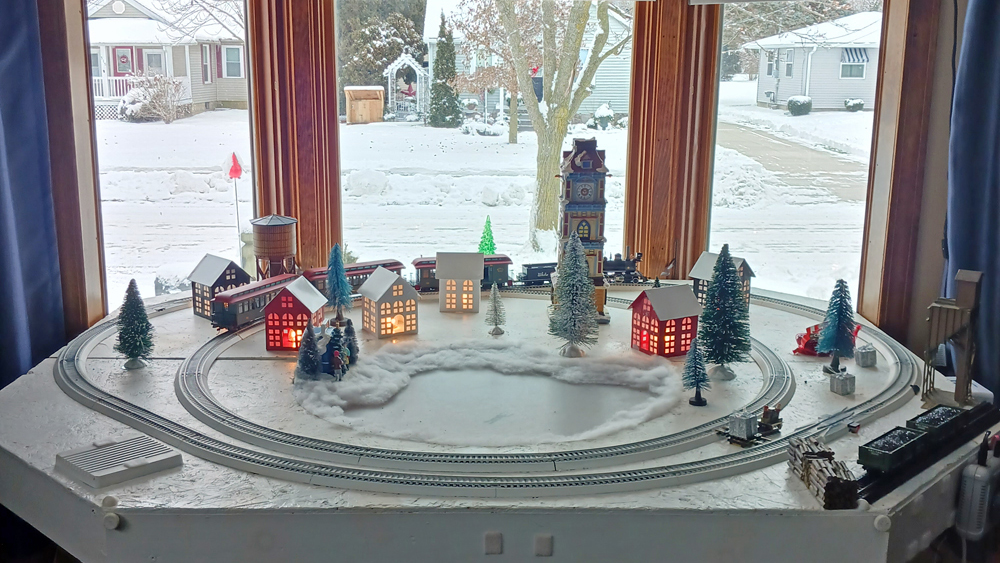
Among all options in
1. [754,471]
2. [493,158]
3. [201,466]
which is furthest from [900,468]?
[493,158]

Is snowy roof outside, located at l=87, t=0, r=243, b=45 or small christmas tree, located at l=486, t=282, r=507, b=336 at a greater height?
snowy roof outside, located at l=87, t=0, r=243, b=45

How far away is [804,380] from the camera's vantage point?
5.38 meters

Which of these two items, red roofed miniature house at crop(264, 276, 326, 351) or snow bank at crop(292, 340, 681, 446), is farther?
red roofed miniature house at crop(264, 276, 326, 351)

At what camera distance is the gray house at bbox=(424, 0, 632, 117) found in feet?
26.2

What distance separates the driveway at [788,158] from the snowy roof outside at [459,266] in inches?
113

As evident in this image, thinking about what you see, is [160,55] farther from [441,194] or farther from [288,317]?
[288,317]

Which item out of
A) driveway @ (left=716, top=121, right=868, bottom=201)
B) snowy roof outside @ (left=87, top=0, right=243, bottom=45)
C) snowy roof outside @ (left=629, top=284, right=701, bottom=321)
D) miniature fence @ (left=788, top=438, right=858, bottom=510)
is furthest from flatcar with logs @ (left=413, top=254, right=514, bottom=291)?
miniature fence @ (left=788, top=438, right=858, bottom=510)

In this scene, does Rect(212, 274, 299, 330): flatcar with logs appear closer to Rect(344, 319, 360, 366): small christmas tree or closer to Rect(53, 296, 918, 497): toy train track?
Rect(344, 319, 360, 366): small christmas tree

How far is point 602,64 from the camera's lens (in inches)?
317

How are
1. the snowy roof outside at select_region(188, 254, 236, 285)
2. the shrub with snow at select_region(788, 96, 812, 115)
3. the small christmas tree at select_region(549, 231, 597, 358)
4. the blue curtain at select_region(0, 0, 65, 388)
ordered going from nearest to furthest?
the small christmas tree at select_region(549, 231, 597, 358) < the blue curtain at select_region(0, 0, 65, 388) < the snowy roof outside at select_region(188, 254, 236, 285) < the shrub with snow at select_region(788, 96, 812, 115)

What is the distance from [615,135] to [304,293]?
370 cm

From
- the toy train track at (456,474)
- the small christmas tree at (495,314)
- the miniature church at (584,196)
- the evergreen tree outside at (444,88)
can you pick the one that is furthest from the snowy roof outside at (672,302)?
the evergreen tree outside at (444,88)

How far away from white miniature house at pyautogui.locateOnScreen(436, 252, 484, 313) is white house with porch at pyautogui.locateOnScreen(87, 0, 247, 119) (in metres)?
2.54

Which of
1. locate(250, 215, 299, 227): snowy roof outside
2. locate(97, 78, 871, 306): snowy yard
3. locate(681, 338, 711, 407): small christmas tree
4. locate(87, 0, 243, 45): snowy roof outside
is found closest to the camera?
locate(681, 338, 711, 407): small christmas tree
